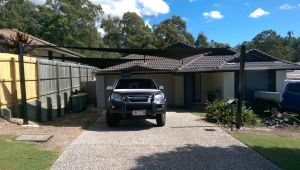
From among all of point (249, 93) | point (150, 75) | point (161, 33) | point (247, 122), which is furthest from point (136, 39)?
point (247, 122)

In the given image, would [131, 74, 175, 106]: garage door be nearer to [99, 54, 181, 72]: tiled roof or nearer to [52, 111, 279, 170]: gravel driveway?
[99, 54, 181, 72]: tiled roof

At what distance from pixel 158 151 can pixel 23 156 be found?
2921 millimetres

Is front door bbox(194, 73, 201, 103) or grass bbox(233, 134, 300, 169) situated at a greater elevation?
front door bbox(194, 73, 201, 103)

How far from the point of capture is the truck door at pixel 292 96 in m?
11.6

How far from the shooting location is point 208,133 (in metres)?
8.07

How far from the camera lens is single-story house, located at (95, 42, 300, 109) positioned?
14.3 metres

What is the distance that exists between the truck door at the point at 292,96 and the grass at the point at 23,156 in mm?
10596

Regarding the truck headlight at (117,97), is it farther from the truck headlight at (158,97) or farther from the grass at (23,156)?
the grass at (23,156)

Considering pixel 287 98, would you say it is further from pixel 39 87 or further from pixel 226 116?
pixel 39 87

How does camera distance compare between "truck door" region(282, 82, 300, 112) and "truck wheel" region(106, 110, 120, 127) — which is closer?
"truck wheel" region(106, 110, 120, 127)

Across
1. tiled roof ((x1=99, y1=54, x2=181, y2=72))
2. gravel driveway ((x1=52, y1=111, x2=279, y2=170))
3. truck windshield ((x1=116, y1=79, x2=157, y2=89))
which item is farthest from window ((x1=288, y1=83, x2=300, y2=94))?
truck windshield ((x1=116, y1=79, x2=157, y2=89))

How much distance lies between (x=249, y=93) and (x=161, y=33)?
26.8m

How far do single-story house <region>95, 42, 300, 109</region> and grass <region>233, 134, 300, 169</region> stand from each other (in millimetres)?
6768

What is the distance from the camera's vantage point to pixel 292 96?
11.8 metres
